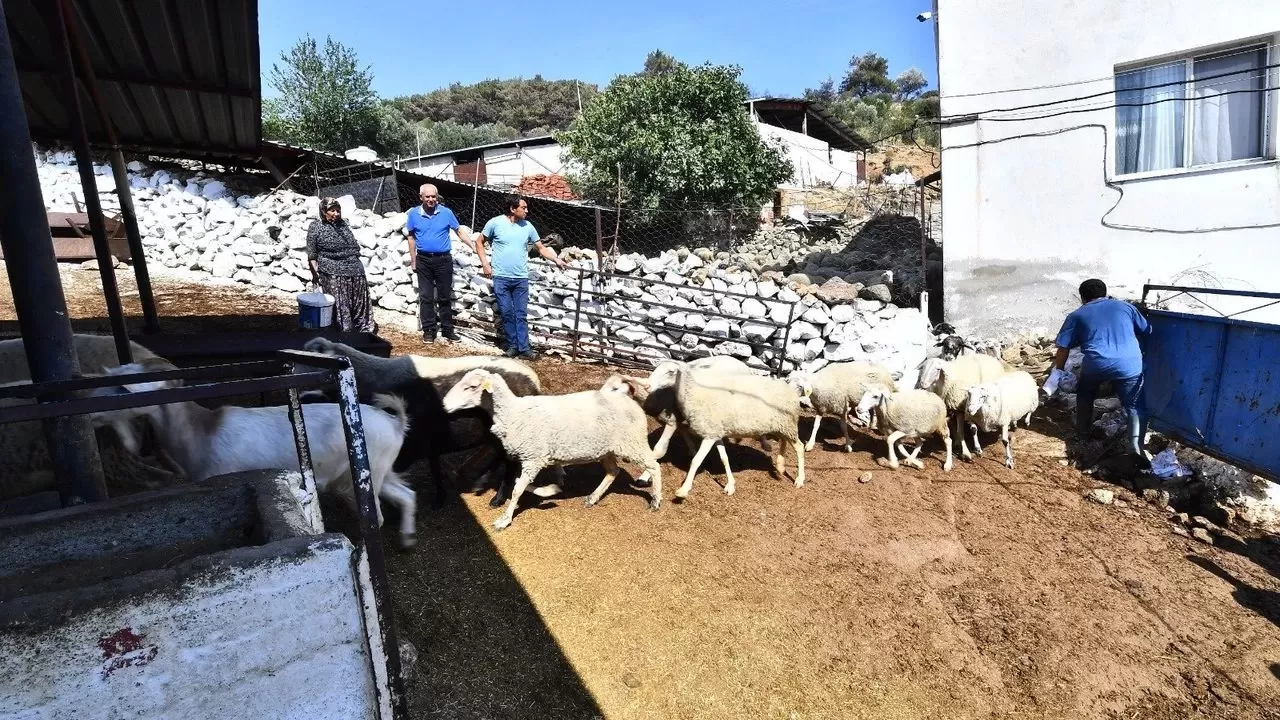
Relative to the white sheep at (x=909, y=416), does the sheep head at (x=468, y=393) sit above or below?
above

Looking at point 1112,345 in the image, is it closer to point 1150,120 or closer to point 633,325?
point 1150,120

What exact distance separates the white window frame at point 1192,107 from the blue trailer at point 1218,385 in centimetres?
290

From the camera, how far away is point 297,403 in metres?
2.24

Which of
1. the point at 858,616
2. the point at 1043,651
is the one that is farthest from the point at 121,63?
the point at 1043,651

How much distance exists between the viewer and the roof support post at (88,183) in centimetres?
356

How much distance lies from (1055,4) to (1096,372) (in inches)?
201

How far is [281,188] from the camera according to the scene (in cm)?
1379

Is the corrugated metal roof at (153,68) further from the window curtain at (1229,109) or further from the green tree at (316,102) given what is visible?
the green tree at (316,102)

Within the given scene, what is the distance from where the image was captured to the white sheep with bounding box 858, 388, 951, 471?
6363 millimetres

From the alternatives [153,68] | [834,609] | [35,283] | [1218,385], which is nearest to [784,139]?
[1218,385]

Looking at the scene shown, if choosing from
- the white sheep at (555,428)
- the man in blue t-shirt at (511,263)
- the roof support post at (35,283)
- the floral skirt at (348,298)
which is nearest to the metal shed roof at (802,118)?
the man in blue t-shirt at (511,263)

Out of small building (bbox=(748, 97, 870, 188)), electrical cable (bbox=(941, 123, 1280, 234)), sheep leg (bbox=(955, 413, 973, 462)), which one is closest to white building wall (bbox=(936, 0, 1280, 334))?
electrical cable (bbox=(941, 123, 1280, 234))

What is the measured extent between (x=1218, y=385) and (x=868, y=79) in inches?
2079

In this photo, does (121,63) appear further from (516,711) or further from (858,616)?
(858,616)
